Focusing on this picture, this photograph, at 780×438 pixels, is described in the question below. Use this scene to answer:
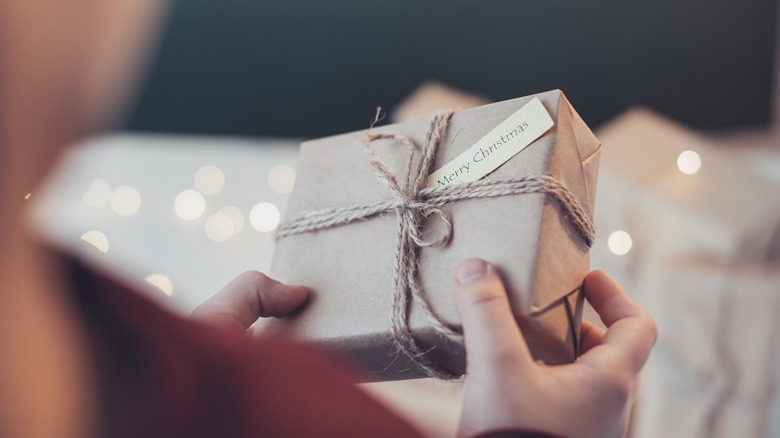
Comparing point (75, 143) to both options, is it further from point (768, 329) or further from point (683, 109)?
point (683, 109)

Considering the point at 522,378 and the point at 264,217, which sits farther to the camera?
the point at 264,217

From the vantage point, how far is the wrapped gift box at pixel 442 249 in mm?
546

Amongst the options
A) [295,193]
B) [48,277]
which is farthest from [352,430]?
[295,193]

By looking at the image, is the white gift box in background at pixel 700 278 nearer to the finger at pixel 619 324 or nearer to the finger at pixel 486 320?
the finger at pixel 619 324

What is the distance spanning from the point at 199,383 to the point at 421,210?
12.2 inches

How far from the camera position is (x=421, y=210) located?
609 mm

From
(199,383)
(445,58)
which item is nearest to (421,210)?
(199,383)

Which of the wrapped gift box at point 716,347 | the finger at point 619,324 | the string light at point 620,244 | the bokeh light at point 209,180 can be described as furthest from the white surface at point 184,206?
the finger at point 619,324

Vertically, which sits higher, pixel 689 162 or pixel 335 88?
pixel 335 88

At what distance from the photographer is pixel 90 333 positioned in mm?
321

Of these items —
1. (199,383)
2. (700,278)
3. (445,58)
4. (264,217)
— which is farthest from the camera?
(445,58)

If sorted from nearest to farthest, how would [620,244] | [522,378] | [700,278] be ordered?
[522,378]
[700,278]
[620,244]

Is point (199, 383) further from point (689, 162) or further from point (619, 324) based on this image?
point (689, 162)

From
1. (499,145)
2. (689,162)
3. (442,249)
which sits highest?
(689,162)
